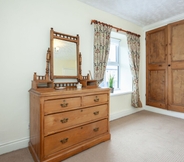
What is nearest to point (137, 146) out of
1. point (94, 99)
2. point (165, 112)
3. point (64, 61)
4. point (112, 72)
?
point (94, 99)

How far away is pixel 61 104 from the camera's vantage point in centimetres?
150

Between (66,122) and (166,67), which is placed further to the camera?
(166,67)

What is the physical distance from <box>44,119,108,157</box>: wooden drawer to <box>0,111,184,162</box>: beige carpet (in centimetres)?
18

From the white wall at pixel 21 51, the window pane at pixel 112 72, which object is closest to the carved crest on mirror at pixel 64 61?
the white wall at pixel 21 51

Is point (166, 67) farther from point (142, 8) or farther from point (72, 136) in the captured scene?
point (72, 136)

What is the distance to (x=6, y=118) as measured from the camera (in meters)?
1.68

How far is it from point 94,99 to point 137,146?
0.92 metres

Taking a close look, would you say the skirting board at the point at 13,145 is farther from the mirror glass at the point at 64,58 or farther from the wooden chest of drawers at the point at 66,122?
the mirror glass at the point at 64,58

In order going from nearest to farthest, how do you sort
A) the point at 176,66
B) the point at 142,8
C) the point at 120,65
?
the point at 142,8
the point at 176,66
the point at 120,65

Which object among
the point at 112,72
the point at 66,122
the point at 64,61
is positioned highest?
the point at 64,61

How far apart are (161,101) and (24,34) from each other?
339cm

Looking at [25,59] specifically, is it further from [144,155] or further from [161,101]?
[161,101]

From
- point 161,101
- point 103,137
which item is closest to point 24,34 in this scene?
point 103,137

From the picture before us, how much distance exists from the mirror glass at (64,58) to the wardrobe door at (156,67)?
2.32m
